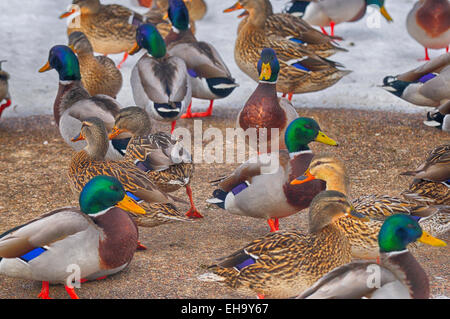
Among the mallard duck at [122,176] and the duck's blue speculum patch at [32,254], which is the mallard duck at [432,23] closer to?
the mallard duck at [122,176]

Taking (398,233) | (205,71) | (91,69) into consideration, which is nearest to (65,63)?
(91,69)

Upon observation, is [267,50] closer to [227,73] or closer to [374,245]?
[227,73]

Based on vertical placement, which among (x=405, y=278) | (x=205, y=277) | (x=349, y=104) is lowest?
(x=349, y=104)

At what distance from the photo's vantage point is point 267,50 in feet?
21.2

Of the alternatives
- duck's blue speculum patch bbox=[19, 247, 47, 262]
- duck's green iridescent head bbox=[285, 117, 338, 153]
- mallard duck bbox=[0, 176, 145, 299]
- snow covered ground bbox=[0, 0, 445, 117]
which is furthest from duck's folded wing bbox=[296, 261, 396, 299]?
snow covered ground bbox=[0, 0, 445, 117]

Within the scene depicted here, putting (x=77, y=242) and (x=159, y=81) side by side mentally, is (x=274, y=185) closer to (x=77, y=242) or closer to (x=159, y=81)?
(x=77, y=242)

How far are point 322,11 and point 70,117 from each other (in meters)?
4.54

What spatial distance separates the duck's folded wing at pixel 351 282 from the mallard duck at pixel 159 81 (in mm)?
3659

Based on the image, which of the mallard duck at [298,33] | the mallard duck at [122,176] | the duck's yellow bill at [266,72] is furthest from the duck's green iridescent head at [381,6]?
the mallard duck at [122,176]

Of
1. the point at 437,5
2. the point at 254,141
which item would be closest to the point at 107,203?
the point at 254,141

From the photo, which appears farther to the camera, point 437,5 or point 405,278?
point 437,5

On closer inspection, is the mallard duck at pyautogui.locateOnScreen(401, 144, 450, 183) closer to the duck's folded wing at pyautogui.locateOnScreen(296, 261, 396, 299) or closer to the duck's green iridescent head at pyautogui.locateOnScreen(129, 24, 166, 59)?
the duck's folded wing at pyautogui.locateOnScreen(296, 261, 396, 299)

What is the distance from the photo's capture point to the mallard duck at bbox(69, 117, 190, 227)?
4945mm

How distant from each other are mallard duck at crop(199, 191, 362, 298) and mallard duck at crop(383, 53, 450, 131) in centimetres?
322
